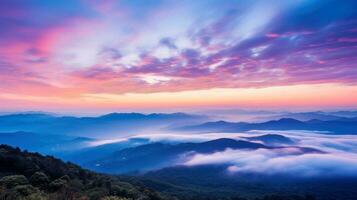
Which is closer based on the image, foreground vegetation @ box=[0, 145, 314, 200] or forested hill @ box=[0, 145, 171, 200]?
foreground vegetation @ box=[0, 145, 314, 200]

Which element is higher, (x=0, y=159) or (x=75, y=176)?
(x=0, y=159)

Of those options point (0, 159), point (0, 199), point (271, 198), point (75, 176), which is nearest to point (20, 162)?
point (0, 159)

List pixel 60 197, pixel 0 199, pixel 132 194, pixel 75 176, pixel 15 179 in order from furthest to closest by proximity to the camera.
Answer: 1. pixel 75 176
2. pixel 132 194
3. pixel 15 179
4. pixel 60 197
5. pixel 0 199

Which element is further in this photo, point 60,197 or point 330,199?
point 330,199

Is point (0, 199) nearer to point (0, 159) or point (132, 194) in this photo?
point (132, 194)

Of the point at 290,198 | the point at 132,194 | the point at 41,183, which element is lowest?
the point at 290,198

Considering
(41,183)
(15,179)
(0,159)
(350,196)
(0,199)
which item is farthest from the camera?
(350,196)

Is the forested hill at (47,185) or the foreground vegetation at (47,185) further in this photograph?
the forested hill at (47,185)
